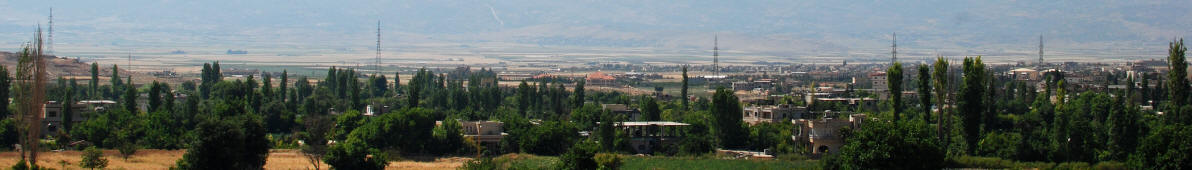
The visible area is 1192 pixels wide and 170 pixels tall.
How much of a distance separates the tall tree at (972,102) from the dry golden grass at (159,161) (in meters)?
11.2

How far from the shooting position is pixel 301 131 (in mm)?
44656

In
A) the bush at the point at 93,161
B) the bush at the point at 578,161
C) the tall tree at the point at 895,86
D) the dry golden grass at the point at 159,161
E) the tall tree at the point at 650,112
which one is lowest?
the dry golden grass at the point at 159,161

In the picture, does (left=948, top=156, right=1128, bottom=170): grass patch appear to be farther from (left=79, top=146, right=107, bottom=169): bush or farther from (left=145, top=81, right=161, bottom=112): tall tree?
(left=145, top=81, right=161, bottom=112): tall tree

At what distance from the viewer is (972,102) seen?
3525 cm

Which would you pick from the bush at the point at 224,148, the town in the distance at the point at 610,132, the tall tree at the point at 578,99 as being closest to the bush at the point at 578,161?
the town in the distance at the point at 610,132

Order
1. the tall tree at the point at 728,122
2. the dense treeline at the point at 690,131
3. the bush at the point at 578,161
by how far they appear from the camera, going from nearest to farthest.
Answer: the bush at the point at 578,161 → the dense treeline at the point at 690,131 → the tall tree at the point at 728,122

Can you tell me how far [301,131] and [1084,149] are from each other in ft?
72.1

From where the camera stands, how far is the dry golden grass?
105ft

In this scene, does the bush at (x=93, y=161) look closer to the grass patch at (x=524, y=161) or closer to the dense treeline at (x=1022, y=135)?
the grass patch at (x=524, y=161)

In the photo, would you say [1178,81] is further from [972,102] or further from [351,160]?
[351,160]

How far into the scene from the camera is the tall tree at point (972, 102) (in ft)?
114

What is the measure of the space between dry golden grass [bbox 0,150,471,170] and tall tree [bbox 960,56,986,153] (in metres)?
11.2

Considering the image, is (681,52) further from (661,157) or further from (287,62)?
(661,157)

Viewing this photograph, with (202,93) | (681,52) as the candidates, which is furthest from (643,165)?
(681,52)
